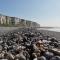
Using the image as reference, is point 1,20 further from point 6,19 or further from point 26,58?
point 26,58

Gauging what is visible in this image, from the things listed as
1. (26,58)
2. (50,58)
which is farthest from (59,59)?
(26,58)

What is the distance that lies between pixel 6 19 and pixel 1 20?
263 inches

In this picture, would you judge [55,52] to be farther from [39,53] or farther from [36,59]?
[36,59]

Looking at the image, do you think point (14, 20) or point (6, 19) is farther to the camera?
point (14, 20)

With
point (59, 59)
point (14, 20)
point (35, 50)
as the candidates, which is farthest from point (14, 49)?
point (14, 20)

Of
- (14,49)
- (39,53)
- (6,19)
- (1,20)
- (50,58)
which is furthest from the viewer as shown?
(6,19)

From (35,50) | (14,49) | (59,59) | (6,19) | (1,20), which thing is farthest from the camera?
(6,19)

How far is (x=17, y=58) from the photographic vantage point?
3.96 meters

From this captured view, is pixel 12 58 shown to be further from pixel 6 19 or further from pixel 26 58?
pixel 6 19

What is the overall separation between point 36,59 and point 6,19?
61.9 m

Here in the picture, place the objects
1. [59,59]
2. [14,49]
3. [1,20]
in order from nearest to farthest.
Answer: [59,59] → [14,49] → [1,20]

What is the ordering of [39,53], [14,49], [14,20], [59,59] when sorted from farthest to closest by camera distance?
[14,20]
[14,49]
[39,53]
[59,59]

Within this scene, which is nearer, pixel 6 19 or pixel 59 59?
pixel 59 59

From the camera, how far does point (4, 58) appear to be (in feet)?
13.4
